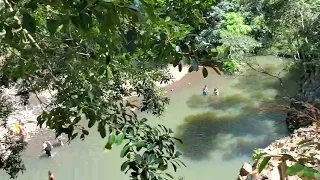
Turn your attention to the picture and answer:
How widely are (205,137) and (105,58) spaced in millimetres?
7389

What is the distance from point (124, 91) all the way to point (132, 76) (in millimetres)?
133

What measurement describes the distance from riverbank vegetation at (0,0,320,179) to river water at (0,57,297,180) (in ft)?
16.2

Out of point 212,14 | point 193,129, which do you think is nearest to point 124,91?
point 193,129

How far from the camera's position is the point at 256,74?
40.1 feet

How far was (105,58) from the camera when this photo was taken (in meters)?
2.03

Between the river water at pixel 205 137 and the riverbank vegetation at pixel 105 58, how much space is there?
493 centimetres

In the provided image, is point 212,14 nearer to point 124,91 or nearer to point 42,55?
point 124,91

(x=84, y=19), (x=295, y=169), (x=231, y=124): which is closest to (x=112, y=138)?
(x=84, y=19)

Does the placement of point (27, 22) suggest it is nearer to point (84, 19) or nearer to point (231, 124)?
point (84, 19)

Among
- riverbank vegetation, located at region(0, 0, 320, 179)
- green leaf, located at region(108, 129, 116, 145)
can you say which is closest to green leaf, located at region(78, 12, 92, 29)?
riverbank vegetation, located at region(0, 0, 320, 179)

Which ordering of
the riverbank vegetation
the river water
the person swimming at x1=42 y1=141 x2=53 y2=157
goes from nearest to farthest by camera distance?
the riverbank vegetation, the river water, the person swimming at x1=42 y1=141 x2=53 y2=157

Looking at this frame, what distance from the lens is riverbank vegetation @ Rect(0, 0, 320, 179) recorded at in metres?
1.12

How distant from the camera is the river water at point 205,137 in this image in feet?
27.1

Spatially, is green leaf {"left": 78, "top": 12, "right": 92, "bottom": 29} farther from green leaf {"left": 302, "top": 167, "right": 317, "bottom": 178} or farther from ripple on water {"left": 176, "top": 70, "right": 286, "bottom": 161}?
ripple on water {"left": 176, "top": 70, "right": 286, "bottom": 161}
